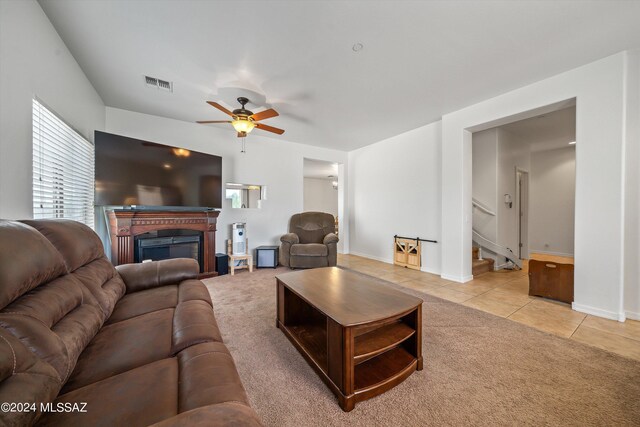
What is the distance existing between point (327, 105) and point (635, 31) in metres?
2.90

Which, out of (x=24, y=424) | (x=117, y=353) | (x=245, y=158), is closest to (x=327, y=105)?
(x=245, y=158)

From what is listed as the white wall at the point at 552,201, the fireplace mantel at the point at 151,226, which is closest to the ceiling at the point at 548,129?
the white wall at the point at 552,201

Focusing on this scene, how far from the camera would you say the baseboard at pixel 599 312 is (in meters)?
2.25

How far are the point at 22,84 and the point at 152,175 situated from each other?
1.75 m

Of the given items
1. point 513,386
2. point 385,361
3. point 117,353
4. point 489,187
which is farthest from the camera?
point 489,187

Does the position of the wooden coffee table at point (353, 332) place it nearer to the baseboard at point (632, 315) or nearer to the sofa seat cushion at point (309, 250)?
the sofa seat cushion at point (309, 250)

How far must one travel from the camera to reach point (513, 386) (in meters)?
1.42

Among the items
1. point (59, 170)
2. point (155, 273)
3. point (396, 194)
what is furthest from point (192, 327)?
point (396, 194)

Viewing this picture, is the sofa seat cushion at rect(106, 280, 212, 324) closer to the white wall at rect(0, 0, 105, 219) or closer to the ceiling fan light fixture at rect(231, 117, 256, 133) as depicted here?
the white wall at rect(0, 0, 105, 219)

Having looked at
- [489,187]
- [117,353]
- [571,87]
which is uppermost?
[571,87]

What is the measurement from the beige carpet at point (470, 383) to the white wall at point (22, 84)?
1776 millimetres

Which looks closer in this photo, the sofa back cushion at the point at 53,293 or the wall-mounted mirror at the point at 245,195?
the sofa back cushion at the point at 53,293

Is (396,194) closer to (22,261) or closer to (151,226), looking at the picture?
(151,226)

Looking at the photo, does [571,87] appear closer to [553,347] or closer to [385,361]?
[553,347]
